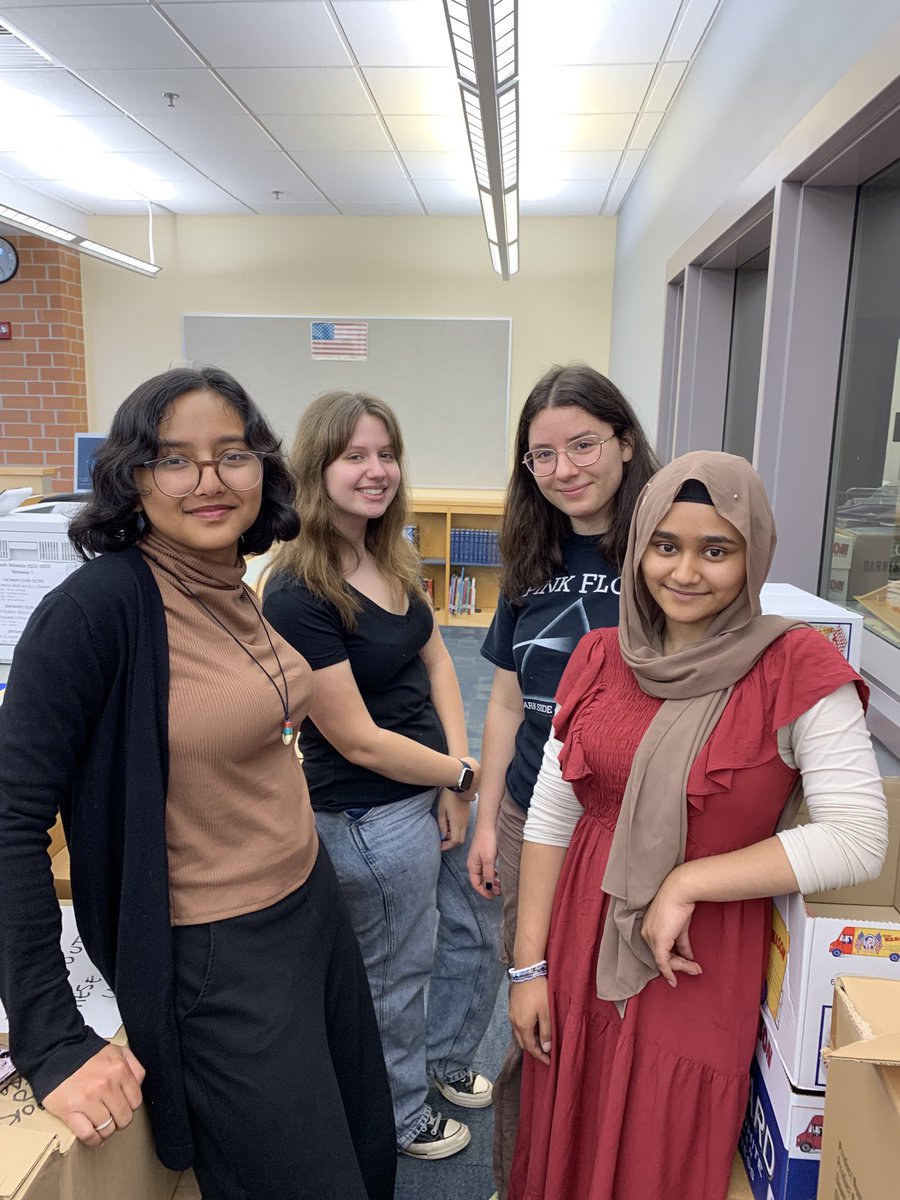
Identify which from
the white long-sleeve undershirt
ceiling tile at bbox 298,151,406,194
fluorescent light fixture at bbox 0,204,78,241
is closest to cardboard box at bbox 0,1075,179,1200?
the white long-sleeve undershirt

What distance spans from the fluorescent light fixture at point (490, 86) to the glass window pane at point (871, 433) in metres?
0.98

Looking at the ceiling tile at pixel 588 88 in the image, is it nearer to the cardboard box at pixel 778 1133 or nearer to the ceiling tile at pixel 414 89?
the ceiling tile at pixel 414 89

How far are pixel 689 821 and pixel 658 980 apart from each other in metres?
0.21

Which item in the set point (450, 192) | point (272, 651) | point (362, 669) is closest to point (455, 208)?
point (450, 192)

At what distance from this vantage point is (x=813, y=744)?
0.88 meters

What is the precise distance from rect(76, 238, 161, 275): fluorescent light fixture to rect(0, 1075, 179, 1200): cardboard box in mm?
5410

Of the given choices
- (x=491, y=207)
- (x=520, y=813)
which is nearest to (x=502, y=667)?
(x=520, y=813)

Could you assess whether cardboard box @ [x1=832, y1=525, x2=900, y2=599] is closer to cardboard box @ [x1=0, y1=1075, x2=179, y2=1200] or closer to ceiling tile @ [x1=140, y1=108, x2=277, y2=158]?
cardboard box @ [x1=0, y1=1075, x2=179, y2=1200]

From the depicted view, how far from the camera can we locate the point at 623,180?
5.25 m

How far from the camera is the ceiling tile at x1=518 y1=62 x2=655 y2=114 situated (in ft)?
11.8

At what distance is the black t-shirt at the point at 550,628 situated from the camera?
4.36 feet

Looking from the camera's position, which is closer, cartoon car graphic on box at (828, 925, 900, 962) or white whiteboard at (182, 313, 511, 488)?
cartoon car graphic on box at (828, 925, 900, 962)

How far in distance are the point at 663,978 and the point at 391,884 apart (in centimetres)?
60

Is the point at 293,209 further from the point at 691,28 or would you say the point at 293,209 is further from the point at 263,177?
the point at 691,28
